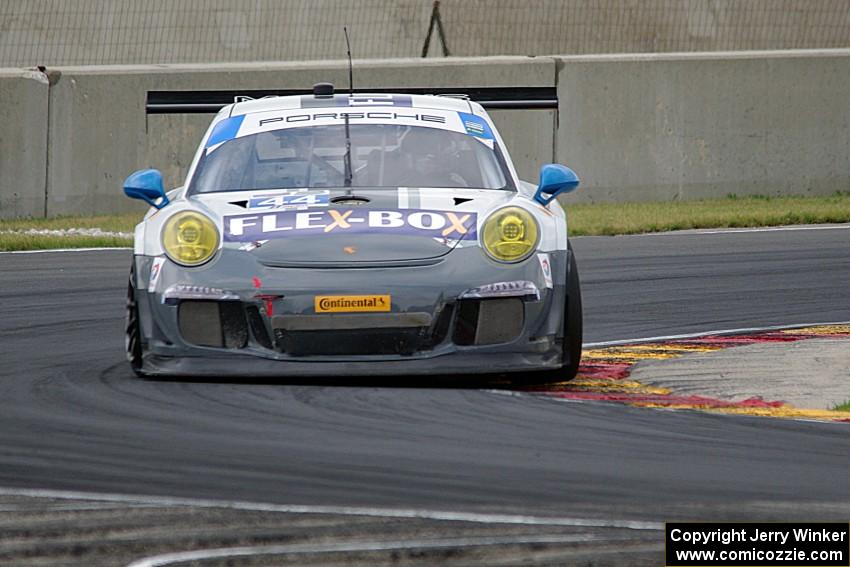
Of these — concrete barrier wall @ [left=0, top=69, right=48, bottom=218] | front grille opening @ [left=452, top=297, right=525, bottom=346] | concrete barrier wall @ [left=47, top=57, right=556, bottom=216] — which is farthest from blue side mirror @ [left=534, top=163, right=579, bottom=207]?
concrete barrier wall @ [left=0, top=69, right=48, bottom=218]

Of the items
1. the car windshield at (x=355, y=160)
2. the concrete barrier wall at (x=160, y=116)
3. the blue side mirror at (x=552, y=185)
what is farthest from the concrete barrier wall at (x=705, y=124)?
the blue side mirror at (x=552, y=185)

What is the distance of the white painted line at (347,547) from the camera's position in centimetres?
448

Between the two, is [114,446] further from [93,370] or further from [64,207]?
[64,207]

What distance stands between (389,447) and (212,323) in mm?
1472

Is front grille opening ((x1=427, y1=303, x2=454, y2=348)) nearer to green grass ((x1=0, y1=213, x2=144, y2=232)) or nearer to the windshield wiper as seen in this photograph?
the windshield wiper

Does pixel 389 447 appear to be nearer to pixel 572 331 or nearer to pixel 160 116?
pixel 572 331

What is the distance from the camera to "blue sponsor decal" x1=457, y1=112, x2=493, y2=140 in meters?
Answer: 8.51

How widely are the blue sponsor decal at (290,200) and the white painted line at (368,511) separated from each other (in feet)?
8.29

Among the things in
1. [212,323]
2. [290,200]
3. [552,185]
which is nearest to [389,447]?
[212,323]

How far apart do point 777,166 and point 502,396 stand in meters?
9.92

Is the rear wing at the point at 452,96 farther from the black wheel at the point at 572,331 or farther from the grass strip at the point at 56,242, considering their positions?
the grass strip at the point at 56,242

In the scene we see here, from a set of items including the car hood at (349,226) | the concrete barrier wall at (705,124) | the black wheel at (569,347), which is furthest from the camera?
the concrete barrier wall at (705,124)

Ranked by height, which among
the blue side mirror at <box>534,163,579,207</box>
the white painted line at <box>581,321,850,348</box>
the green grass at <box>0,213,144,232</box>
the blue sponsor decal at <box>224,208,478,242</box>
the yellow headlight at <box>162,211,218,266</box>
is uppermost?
the blue side mirror at <box>534,163,579,207</box>

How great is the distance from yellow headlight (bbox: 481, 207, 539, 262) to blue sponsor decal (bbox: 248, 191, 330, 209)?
28.6 inches
